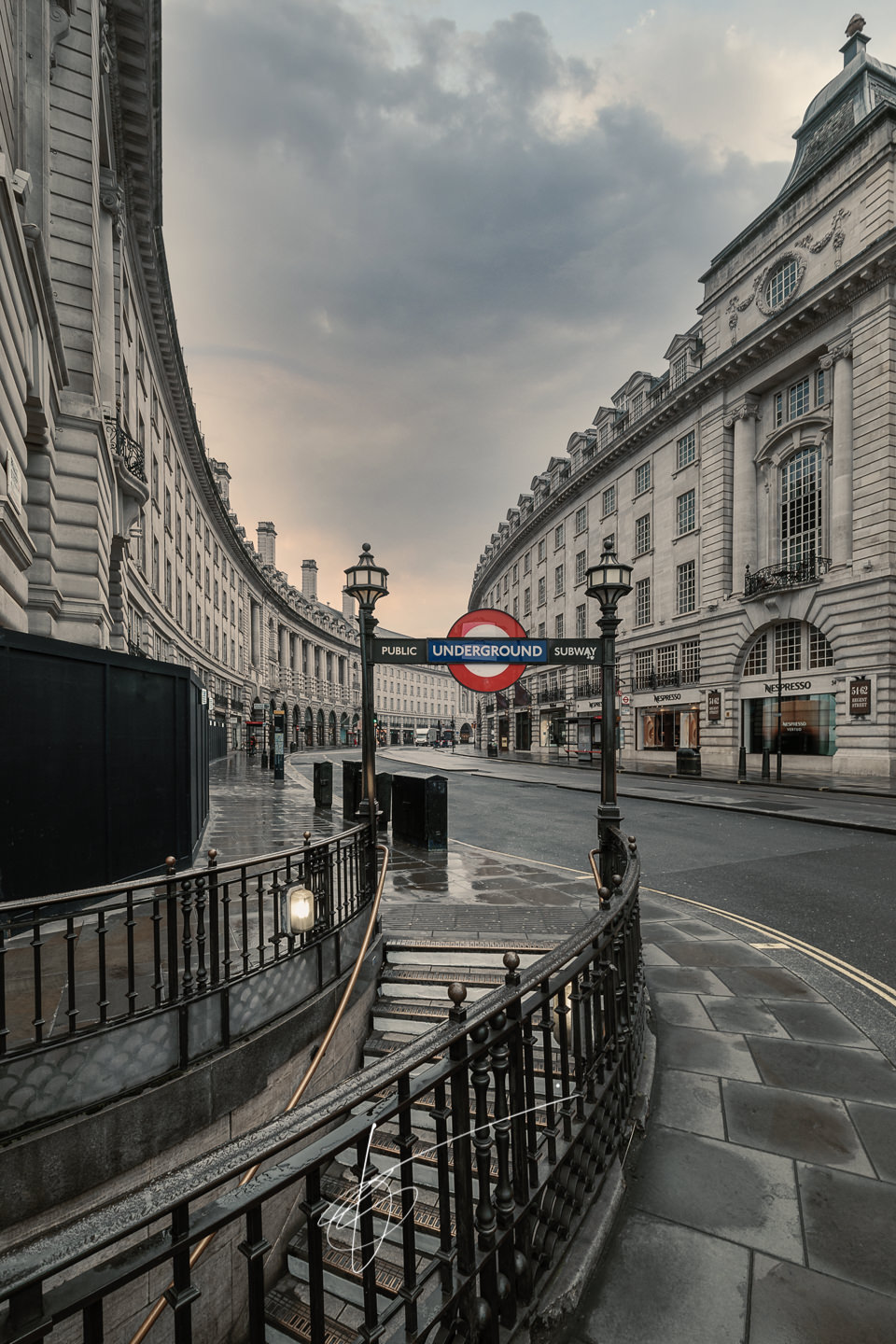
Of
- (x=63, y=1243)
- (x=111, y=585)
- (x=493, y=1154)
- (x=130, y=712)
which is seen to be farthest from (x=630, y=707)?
(x=63, y=1243)

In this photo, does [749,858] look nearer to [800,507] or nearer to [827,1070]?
[827,1070]

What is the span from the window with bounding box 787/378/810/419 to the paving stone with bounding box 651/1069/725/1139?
108ft

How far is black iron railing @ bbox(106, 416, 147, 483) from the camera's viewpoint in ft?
50.2

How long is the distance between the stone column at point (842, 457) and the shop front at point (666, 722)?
36.6ft

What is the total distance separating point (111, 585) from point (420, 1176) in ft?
53.2

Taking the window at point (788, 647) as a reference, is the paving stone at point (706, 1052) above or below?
below

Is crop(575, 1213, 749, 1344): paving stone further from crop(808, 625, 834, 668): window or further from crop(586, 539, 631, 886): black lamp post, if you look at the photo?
crop(808, 625, 834, 668): window

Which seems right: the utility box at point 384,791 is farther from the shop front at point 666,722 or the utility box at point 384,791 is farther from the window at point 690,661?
the window at point 690,661

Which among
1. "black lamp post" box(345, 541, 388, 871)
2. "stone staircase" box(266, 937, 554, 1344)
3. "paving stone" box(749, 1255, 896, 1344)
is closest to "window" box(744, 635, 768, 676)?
"black lamp post" box(345, 541, 388, 871)

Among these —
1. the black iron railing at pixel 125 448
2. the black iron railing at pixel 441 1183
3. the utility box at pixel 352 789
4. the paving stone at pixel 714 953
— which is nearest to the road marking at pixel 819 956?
the paving stone at pixel 714 953

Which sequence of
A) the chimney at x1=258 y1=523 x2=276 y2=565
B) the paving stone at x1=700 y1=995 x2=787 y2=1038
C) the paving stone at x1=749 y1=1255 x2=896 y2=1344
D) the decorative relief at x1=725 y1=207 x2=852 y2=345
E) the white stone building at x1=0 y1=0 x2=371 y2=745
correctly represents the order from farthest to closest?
the chimney at x1=258 y1=523 x2=276 y2=565
the decorative relief at x1=725 y1=207 x2=852 y2=345
the white stone building at x1=0 y1=0 x2=371 y2=745
the paving stone at x1=700 y1=995 x2=787 y2=1038
the paving stone at x1=749 y1=1255 x2=896 y2=1344

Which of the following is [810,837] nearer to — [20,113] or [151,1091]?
[151,1091]

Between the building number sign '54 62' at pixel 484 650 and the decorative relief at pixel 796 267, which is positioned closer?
the building number sign '54 62' at pixel 484 650

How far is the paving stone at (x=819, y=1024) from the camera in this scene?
4723 mm
